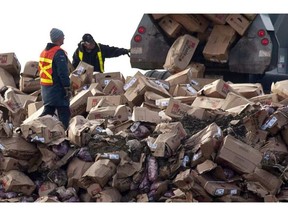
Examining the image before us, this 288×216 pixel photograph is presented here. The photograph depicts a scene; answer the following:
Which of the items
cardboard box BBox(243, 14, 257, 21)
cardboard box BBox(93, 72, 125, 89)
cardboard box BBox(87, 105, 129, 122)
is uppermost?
cardboard box BBox(243, 14, 257, 21)

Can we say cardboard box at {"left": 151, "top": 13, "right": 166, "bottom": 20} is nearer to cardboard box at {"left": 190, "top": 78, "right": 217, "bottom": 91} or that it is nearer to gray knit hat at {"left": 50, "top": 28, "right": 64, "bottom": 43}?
cardboard box at {"left": 190, "top": 78, "right": 217, "bottom": 91}

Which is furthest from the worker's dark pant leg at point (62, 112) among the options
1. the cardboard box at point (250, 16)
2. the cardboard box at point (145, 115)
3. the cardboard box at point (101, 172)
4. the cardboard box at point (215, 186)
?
the cardboard box at point (250, 16)

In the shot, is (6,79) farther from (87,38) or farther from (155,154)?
(155,154)

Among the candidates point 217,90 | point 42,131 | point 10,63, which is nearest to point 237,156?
point 217,90

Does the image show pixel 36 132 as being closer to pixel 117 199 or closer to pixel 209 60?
pixel 117 199

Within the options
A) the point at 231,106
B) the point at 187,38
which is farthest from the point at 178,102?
the point at 187,38

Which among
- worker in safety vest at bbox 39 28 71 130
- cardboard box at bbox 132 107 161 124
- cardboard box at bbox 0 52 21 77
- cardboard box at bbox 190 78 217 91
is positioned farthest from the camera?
cardboard box at bbox 0 52 21 77

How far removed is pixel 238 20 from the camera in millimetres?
11500

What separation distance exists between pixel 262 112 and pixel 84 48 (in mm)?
4335

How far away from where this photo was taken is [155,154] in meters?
8.06

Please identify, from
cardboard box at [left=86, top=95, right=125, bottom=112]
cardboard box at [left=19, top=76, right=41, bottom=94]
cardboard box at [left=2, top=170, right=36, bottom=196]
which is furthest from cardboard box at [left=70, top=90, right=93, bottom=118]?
Answer: cardboard box at [left=2, top=170, right=36, bottom=196]

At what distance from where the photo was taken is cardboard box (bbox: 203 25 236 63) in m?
11.5

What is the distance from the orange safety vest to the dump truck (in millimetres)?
2590

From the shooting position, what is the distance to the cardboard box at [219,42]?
1152cm
